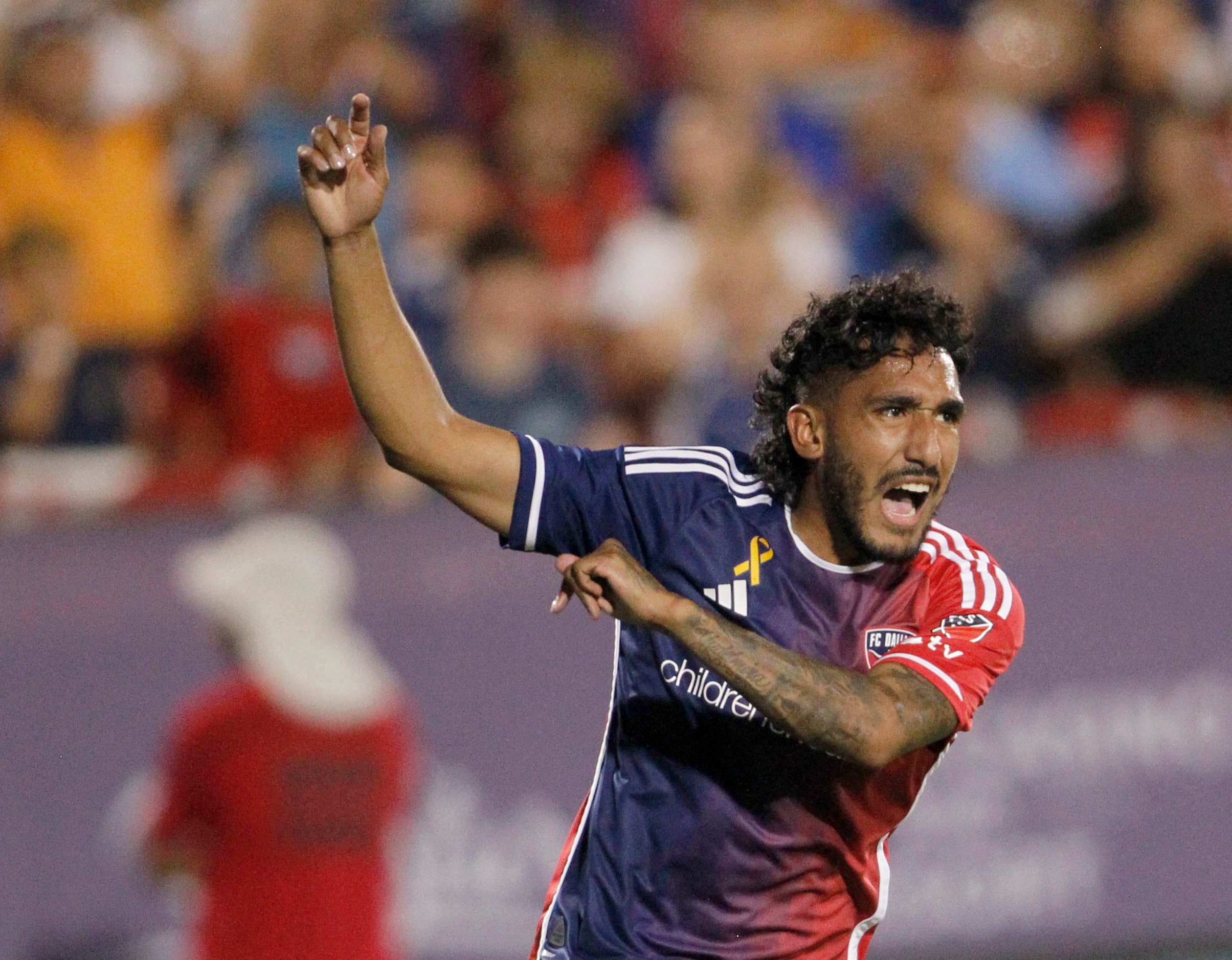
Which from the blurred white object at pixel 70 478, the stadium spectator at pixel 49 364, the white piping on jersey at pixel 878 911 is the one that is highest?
the stadium spectator at pixel 49 364

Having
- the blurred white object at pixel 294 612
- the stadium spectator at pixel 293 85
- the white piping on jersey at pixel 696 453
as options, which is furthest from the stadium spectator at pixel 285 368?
the white piping on jersey at pixel 696 453

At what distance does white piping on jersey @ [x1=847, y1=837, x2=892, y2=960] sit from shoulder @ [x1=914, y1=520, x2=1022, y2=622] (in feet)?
1.24

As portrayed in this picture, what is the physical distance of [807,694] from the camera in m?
2.92

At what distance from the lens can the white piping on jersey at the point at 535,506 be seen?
10.8ft

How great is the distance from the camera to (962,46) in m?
8.96

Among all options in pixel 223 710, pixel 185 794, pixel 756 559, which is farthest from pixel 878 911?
pixel 185 794

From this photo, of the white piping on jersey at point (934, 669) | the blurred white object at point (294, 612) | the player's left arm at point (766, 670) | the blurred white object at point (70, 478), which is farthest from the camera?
the blurred white object at point (70, 478)

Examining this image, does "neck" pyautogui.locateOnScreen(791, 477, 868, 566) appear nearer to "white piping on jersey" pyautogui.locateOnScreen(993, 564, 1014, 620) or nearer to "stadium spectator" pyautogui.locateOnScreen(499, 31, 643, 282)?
"white piping on jersey" pyautogui.locateOnScreen(993, 564, 1014, 620)

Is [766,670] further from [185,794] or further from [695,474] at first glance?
[185,794]

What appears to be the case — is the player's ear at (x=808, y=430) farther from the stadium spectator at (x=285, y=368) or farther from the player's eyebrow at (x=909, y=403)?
the stadium spectator at (x=285, y=368)

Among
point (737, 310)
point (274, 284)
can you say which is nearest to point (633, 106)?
point (737, 310)

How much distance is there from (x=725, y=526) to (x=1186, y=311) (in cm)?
542

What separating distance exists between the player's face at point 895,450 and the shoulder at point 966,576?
0.14 meters

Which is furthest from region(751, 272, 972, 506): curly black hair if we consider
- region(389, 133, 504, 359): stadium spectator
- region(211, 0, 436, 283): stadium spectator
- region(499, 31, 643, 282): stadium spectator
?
region(499, 31, 643, 282): stadium spectator
